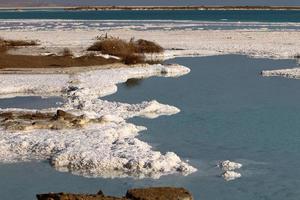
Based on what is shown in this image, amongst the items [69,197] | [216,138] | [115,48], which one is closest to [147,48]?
[115,48]

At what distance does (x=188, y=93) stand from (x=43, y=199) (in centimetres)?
1240

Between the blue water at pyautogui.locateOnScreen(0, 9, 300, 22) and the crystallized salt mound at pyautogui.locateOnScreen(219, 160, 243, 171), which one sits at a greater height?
the crystallized salt mound at pyautogui.locateOnScreen(219, 160, 243, 171)

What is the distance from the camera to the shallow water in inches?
450

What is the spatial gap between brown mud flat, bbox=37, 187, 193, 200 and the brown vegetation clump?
19717 millimetres

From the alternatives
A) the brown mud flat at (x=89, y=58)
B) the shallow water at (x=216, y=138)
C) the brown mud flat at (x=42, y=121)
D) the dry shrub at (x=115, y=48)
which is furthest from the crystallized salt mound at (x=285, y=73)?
the brown mud flat at (x=42, y=121)

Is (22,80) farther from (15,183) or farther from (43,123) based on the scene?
(15,183)

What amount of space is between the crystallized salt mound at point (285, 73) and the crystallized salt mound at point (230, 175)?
1360 centimetres

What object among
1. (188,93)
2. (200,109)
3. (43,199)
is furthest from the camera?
(188,93)

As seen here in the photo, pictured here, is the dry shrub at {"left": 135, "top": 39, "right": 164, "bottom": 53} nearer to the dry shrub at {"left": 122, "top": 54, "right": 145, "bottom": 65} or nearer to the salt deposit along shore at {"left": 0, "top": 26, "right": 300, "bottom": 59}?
the salt deposit along shore at {"left": 0, "top": 26, "right": 300, "bottom": 59}

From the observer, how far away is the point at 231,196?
10.9m

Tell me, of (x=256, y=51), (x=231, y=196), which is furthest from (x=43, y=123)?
(x=256, y=51)

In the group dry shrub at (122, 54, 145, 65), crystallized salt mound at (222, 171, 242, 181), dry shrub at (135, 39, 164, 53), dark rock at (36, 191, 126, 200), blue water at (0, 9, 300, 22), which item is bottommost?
blue water at (0, 9, 300, 22)

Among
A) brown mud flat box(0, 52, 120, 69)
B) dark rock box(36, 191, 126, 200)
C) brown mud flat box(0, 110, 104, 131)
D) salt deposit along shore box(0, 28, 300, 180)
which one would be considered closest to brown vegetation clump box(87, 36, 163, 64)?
brown mud flat box(0, 52, 120, 69)

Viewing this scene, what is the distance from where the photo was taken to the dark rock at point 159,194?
10227 millimetres
